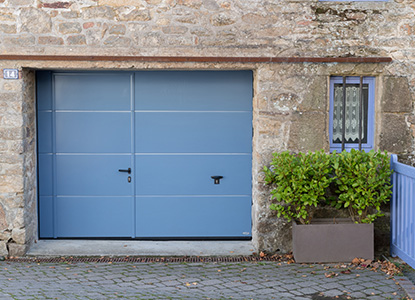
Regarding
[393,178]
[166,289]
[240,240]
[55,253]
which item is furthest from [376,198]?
[55,253]

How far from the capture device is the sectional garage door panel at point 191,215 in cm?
781

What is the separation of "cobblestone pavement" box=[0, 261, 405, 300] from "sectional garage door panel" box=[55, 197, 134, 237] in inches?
36.6

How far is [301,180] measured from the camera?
22.2 feet

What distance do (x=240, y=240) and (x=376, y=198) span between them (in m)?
1.89

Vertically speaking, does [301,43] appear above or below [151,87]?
above

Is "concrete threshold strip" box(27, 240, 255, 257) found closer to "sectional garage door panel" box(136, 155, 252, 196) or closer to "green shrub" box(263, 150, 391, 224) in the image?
"sectional garage door panel" box(136, 155, 252, 196)

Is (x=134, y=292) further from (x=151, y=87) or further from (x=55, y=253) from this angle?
(x=151, y=87)

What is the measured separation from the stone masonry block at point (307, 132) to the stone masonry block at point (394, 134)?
2.38 feet

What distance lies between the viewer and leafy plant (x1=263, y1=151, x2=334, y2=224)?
266 inches

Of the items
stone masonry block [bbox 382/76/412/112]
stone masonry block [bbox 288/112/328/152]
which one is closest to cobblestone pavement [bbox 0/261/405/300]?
stone masonry block [bbox 288/112/328/152]

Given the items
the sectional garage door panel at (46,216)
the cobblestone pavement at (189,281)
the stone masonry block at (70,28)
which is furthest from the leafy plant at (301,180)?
the sectional garage door panel at (46,216)

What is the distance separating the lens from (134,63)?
23.5 feet

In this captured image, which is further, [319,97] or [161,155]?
[161,155]

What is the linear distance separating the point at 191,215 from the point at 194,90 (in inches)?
64.8
